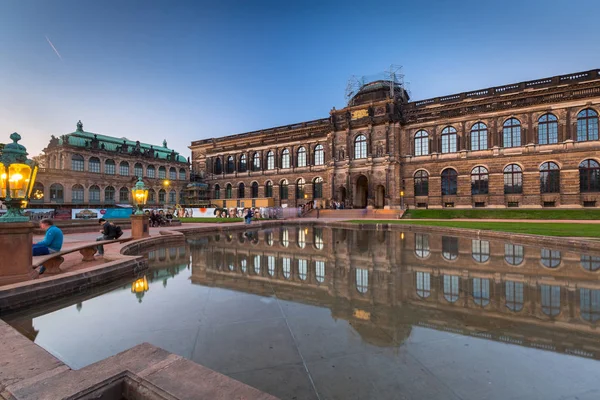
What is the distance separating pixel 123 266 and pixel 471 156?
36145mm

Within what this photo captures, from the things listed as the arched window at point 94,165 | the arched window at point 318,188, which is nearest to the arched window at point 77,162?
the arched window at point 94,165

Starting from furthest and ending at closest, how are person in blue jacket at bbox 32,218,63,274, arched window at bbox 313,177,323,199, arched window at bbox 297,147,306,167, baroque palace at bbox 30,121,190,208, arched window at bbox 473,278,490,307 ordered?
arched window at bbox 297,147,306,167 < arched window at bbox 313,177,323,199 < baroque palace at bbox 30,121,190,208 < person in blue jacket at bbox 32,218,63,274 < arched window at bbox 473,278,490,307

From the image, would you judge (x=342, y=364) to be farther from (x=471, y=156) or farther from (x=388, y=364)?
(x=471, y=156)

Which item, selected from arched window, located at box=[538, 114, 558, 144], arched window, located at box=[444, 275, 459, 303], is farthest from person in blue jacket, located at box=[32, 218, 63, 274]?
arched window, located at box=[538, 114, 558, 144]

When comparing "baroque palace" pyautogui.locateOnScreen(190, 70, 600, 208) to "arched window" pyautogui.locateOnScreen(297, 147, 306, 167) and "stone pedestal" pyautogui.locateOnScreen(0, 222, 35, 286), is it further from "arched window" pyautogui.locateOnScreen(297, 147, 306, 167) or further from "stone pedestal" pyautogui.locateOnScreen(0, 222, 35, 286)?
"stone pedestal" pyautogui.locateOnScreen(0, 222, 35, 286)

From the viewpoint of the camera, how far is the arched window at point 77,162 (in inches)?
1735

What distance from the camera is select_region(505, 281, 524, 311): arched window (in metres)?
4.25

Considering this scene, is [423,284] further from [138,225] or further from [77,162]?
[77,162]

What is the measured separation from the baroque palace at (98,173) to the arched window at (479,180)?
39490mm

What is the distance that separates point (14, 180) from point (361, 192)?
38486 millimetres

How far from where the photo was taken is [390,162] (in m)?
35.9

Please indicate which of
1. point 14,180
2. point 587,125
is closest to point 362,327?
point 14,180

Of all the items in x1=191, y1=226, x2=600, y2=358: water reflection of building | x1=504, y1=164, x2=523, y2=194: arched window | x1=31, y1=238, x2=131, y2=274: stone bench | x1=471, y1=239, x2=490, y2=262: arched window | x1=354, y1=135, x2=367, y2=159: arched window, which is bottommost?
x1=471, y1=239, x2=490, y2=262: arched window

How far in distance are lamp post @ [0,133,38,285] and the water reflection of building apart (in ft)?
10.3
